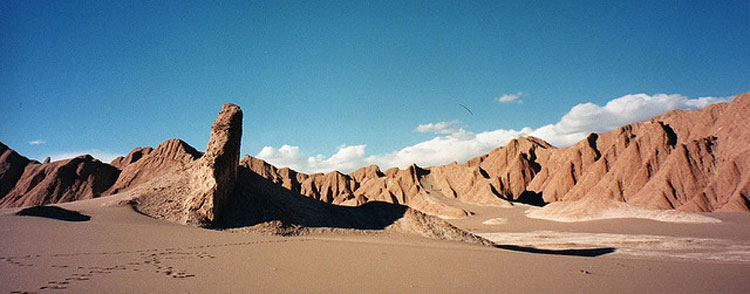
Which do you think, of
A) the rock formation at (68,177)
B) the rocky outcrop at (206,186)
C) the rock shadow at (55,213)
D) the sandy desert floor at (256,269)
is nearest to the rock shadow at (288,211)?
the rocky outcrop at (206,186)

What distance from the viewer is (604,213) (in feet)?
170

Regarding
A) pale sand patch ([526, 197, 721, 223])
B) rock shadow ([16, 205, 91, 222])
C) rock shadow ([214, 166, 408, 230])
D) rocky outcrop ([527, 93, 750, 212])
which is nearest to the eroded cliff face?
rocky outcrop ([527, 93, 750, 212])

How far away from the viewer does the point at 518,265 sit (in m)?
11.2

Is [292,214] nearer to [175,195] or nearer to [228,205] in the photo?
[228,205]

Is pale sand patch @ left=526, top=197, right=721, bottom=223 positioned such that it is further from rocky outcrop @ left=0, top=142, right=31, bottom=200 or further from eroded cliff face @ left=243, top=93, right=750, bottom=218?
rocky outcrop @ left=0, top=142, right=31, bottom=200

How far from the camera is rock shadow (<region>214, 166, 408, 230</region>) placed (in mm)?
22588

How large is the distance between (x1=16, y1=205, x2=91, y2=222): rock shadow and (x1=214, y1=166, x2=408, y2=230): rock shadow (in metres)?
6.40

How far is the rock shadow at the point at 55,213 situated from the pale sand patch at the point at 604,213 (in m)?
56.7

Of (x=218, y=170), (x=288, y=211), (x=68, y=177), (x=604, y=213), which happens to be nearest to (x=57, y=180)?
(x=68, y=177)

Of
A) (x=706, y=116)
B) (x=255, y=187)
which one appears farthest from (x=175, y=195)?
(x=706, y=116)

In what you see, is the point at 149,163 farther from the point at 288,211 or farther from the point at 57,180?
the point at 288,211

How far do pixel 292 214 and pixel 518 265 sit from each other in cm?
1722

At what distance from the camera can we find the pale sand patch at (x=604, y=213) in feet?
144

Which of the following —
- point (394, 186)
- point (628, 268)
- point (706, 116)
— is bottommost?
point (628, 268)
